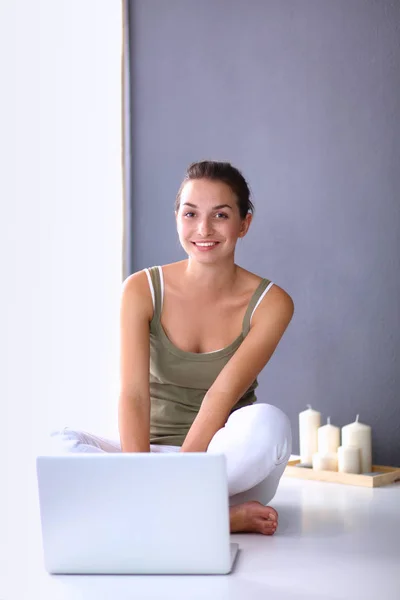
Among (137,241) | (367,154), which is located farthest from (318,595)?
(137,241)

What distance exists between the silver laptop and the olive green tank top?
68 centimetres

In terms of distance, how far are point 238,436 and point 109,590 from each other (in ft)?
1.71

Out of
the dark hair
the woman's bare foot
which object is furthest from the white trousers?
the dark hair

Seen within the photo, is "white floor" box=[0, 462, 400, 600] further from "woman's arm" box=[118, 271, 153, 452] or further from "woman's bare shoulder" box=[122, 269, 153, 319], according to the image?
"woman's bare shoulder" box=[122, 269, 153, 319]

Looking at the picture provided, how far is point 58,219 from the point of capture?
358 cm

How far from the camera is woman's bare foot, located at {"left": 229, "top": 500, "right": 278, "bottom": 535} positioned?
7.32 feet

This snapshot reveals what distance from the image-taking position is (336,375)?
346 cm

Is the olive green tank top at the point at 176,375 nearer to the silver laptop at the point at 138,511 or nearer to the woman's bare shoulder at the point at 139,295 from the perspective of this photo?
the woman's bare shoulder at the point at 139,295

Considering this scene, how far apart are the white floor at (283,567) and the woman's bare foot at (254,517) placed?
1.1 inches

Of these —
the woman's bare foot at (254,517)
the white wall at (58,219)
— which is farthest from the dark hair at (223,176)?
the white wall at (58,219)

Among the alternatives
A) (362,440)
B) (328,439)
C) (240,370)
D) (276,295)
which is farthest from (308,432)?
(240,370)

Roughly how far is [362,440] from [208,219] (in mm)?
1181

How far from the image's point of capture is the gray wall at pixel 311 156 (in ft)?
11.0

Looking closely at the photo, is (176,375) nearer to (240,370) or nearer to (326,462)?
(240,370)
